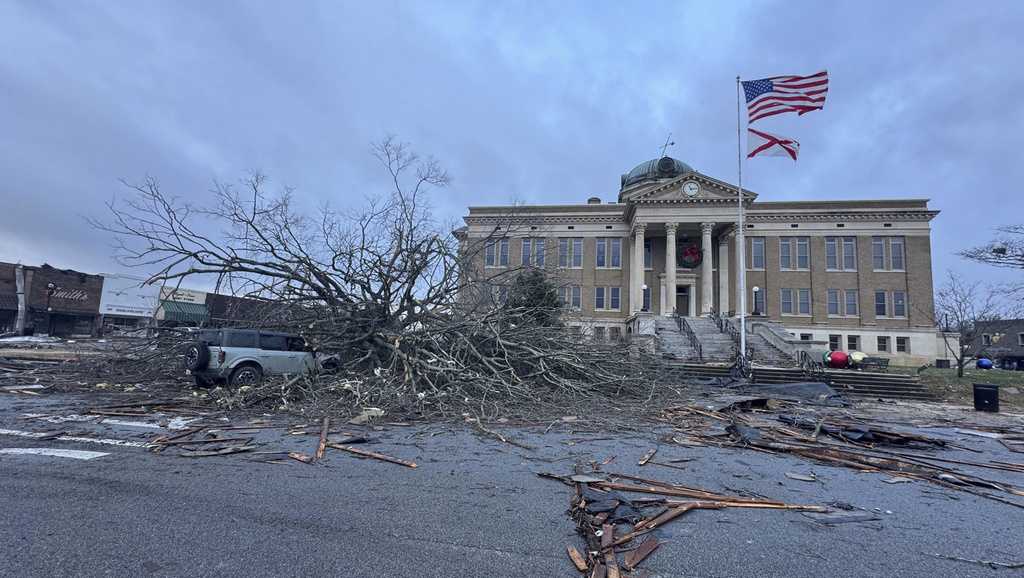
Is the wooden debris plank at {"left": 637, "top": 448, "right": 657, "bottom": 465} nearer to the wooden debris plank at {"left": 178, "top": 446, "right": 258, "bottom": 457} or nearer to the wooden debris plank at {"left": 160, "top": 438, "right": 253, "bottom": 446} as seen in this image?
the wooden debris plank at {"left": 178, "top": 446, "right": 258, "bottom": 457}

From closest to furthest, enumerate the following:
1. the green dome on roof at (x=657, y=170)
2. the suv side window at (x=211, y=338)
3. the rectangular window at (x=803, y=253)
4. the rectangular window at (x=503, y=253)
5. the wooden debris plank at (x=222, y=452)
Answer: the wooden debris plank at (x=222, y=452), the suv side window at (x=211, y=338), the rectangular window at (x=803, y=253), the rectangular window at (x=503, y=253), the green dome on roof at (x=657, y=170)

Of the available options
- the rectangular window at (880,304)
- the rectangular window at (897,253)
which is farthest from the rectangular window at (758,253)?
the rectangular window at (897,253)

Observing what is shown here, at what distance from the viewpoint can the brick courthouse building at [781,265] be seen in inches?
1441

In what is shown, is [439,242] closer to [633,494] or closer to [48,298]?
[633,494]

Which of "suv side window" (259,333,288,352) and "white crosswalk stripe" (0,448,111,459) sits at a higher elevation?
"suv side window" (259,333,288,352)

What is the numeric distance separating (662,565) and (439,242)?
1144cm

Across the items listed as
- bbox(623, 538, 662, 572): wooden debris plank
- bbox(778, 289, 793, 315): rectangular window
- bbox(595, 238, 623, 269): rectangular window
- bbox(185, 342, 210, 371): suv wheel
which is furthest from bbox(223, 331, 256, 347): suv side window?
bbox(778, 289, 793, 315): rectangular window

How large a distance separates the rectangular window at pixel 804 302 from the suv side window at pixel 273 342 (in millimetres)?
38728

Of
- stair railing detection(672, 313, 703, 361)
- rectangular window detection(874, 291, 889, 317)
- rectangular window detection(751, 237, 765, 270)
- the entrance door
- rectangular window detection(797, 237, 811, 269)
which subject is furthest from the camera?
the entrance door

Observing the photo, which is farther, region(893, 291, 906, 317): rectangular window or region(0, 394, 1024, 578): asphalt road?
region(893, 291, 906, 317): rectangular window

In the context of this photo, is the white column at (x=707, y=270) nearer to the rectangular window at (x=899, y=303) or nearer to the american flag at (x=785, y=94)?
the rectangular window at (x=899, y=303)

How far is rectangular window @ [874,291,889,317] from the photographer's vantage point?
122 feet

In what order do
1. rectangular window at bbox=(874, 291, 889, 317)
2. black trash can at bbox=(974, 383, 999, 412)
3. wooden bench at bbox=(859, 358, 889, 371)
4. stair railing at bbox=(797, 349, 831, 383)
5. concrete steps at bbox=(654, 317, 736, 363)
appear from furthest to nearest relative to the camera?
rectangular window at bbox=(874, 291, 889, 317)
concrete steps at bbox=(654, 317, 736, 363)
wooden bench at bbox=(859, 358, 889, 371)
stair railing at bbox=(797, 349, 831, 383)
black trash can at bbox=(974, 383, 999, 412)

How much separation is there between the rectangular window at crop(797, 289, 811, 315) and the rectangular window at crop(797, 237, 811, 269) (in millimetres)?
2018
